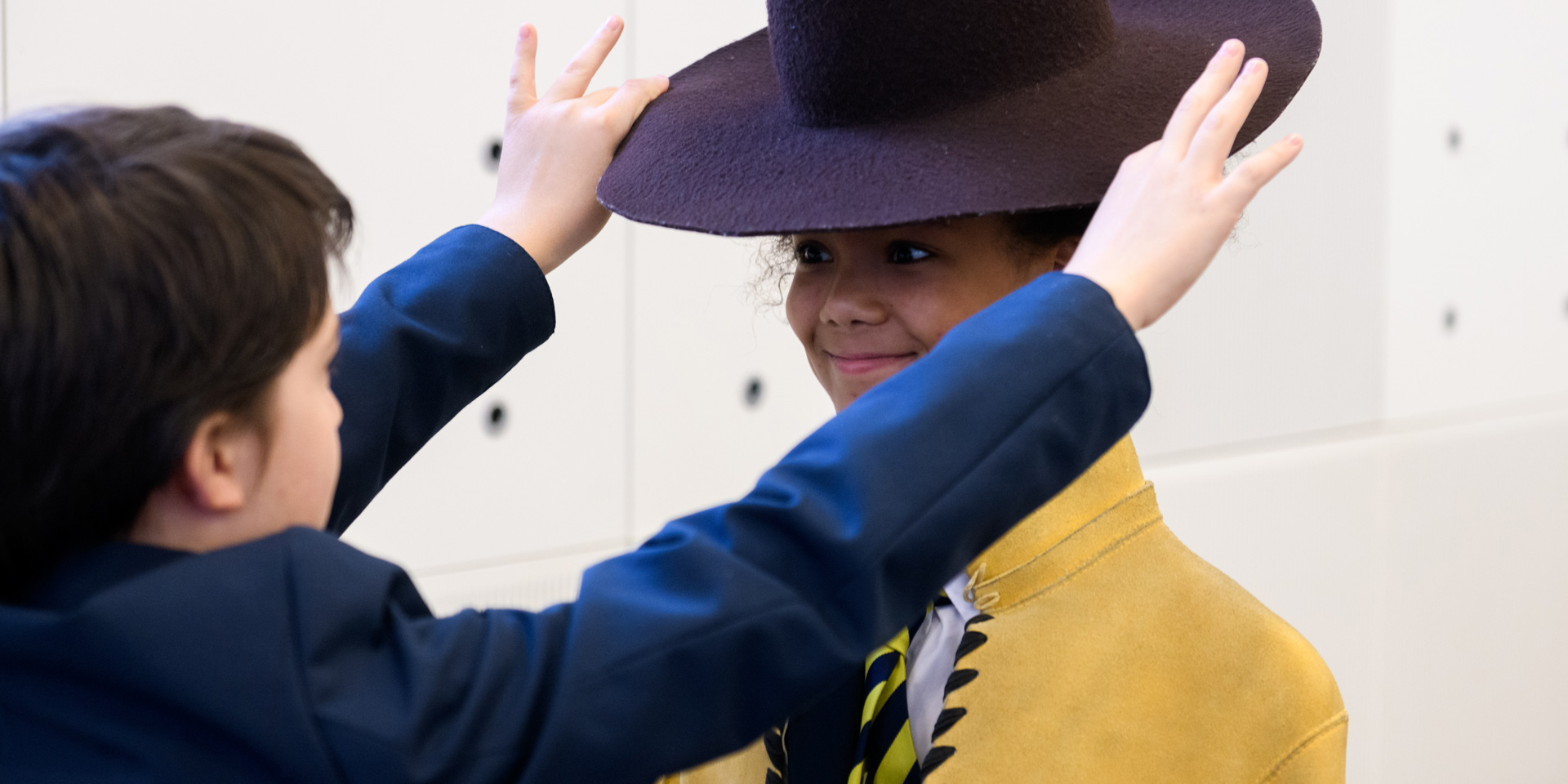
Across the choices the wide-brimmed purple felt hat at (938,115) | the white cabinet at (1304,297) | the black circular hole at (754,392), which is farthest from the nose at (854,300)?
the white cabinet at (1304,297)

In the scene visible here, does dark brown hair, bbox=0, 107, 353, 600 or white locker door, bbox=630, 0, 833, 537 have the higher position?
dark brown hair, bbox=0, 107, 353, 600

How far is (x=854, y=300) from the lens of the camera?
36.3 inches

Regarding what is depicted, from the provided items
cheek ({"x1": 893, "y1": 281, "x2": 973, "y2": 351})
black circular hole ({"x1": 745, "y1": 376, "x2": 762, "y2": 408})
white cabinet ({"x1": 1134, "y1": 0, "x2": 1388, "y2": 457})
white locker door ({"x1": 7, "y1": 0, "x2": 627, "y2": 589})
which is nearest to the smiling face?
cheek ({"x1": 893, "y1": 281, "x2": 973, "y2": 351})

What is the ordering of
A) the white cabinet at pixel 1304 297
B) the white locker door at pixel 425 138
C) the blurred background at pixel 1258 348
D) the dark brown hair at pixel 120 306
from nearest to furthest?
the dark brown hair at pixel 120 306, the white locker door at pixel 425 138, the blurred background at pixel 1258 348, the white cabinet at pixel 1304 297

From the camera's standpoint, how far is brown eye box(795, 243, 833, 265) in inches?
38.1

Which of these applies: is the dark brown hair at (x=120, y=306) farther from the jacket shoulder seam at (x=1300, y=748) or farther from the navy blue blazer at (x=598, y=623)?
the jacket shoulder seam at (x=1300, y=748)

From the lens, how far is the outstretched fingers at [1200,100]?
0.68 meters

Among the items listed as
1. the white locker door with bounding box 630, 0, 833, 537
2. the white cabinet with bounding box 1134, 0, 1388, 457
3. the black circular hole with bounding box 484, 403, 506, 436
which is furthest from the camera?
the white cabinet with bounding box 1134, 0, 1388, 457

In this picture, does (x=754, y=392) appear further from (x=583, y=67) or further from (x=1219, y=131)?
(x=1219, y=131)

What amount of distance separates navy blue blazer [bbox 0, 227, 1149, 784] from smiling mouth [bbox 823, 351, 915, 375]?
9.8 inches

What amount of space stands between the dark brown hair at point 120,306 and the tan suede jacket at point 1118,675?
0.49 meters

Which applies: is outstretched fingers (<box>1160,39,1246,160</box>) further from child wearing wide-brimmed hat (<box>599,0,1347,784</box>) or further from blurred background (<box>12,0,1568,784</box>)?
blurred background (<box>12,0,1568,784</box>)

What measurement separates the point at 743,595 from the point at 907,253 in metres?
0.36

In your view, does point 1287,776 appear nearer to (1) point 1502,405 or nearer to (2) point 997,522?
(2) point 997,522
